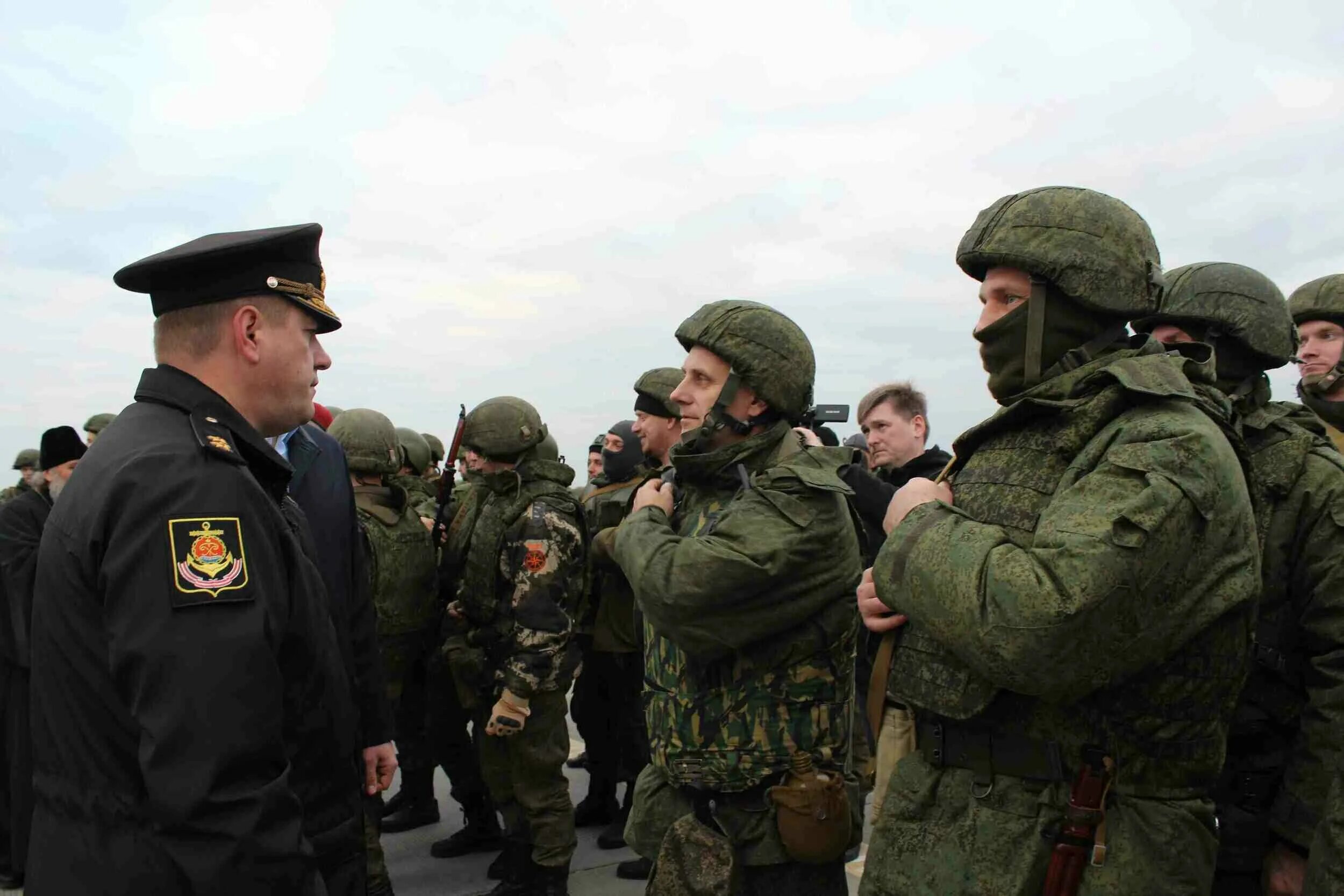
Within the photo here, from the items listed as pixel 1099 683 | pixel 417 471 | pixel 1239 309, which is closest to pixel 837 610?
pixel 1099 683

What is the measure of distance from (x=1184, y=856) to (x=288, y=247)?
242cm

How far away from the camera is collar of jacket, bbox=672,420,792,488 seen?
11.4 ft

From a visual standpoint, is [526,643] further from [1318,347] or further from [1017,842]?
[1318,347]

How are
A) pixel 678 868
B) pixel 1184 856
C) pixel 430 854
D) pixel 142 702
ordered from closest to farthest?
1. pixel 142 702
2. pixel 1184 856
3. pixel 678 868
4. pixel 430 854

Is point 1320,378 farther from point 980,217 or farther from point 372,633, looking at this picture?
point 372,633

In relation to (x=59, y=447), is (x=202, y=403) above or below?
below

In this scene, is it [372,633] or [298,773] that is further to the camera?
[372,633]

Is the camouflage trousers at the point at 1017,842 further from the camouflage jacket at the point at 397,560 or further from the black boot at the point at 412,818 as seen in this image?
the black boot at the point at 412,818

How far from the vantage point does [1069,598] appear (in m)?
1.90

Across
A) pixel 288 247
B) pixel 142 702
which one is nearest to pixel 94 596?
pixel 142 702

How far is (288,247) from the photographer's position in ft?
7.68

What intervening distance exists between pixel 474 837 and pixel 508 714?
1.65 metres

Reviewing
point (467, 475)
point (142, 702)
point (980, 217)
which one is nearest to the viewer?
point (142, 702)

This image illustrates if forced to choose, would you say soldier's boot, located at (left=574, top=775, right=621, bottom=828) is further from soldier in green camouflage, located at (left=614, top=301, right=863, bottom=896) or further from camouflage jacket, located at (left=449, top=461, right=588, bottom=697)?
soldier in green camouflage, located at (left=614, top=301, right=863, bottom=896)
